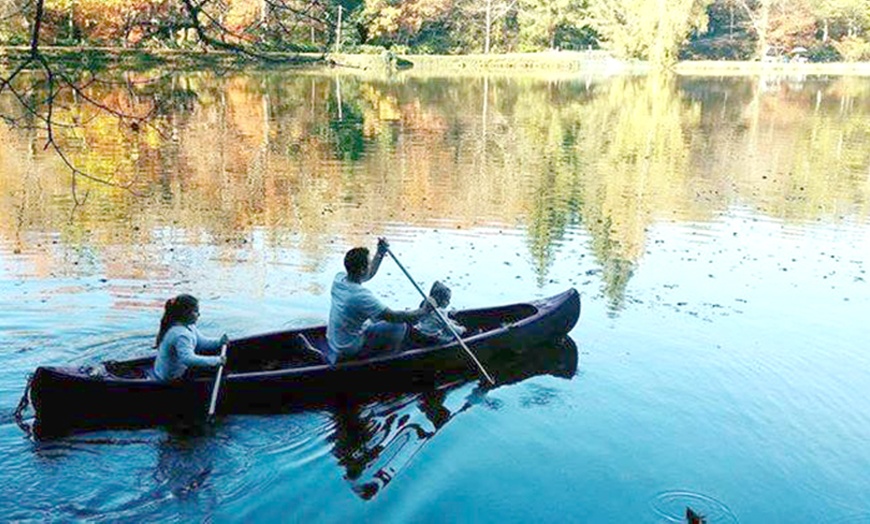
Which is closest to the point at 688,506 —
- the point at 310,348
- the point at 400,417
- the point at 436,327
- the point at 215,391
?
the point at 400,417

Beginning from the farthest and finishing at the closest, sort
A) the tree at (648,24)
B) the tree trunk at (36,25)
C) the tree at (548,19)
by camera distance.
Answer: the tree at (548,19) → the tree at (648,24) → the tree trunk at (36,25)

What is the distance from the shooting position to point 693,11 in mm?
63375

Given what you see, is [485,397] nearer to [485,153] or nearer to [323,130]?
[485,153]

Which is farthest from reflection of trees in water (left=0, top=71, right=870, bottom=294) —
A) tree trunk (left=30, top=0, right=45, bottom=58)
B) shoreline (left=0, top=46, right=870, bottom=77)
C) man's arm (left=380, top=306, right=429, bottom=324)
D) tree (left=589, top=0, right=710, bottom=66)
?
tree (left=589, top=0, right=710, bottom=66)

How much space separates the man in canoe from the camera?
7.65 meters

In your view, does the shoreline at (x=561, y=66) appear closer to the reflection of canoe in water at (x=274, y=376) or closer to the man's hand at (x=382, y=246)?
the reflection of canoe in water at (x=274, y=376)

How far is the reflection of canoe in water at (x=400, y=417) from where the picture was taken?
22.1 feet

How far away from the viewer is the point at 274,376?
7254 millimetres

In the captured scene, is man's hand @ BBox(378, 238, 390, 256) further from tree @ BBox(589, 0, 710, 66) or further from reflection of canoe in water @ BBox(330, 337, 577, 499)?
tree @ BBox(589, 0, 710, 66)

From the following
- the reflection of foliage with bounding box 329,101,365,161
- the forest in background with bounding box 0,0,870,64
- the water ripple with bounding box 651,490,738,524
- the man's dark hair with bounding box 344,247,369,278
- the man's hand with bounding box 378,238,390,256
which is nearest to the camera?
the water ripple with bounding box 651,490,738,524

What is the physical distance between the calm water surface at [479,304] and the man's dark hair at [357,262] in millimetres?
1209

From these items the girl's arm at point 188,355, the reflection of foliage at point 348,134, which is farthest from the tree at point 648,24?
the girl's arm at point 188,355

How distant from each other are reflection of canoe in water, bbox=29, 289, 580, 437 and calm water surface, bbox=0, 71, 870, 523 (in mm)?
184

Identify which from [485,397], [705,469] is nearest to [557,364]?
[485,397]
